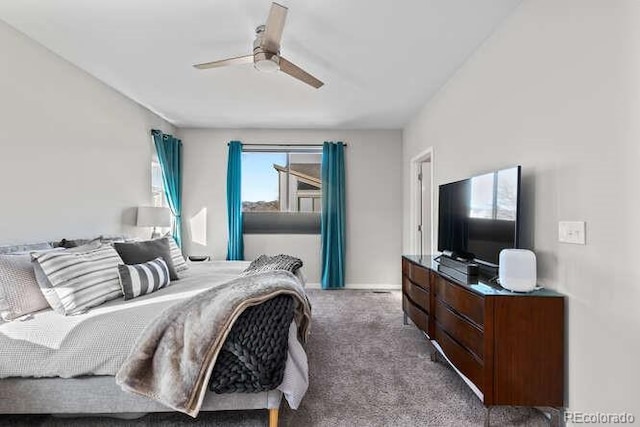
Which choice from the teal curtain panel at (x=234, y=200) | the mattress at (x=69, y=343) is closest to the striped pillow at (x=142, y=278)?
the mattress at (x=69, y=343)

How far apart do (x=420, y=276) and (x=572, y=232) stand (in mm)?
1423

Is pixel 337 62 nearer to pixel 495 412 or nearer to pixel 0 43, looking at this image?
pixel 0 43

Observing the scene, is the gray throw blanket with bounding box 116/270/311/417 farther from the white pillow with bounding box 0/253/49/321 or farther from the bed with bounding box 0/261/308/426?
the white pillow with bounding box 0/253/49/321

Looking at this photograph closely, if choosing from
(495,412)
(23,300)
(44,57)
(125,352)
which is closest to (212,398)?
(125,352)

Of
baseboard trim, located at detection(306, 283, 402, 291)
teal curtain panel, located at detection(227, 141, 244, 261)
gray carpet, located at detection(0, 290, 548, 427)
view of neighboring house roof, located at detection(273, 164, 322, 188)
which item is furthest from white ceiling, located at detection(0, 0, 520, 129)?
baseboard trim, located at detection(306, 283, 402, 291)

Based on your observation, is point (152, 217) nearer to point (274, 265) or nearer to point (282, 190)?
point (274, 265)

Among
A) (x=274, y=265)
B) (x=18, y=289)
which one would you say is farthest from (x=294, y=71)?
(x=18, y=289)

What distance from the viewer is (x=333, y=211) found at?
5.26 m

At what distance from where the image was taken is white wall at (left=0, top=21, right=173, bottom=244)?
97.7 inches

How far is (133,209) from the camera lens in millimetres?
4008

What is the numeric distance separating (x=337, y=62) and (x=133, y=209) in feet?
9.41

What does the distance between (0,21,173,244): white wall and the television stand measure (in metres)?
3.27

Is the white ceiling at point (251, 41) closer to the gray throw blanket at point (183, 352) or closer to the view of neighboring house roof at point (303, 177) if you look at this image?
the view of neighboring house roof at point (303, 177)

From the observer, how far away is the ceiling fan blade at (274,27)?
1923 millimetres
